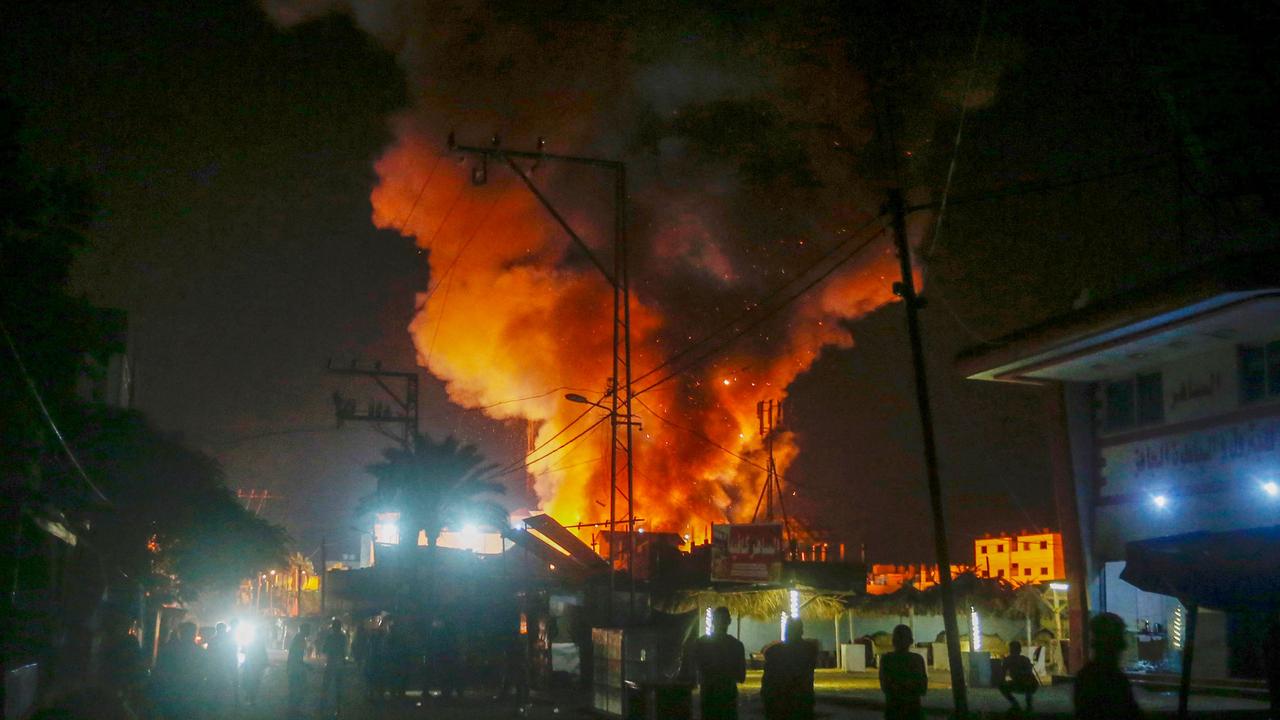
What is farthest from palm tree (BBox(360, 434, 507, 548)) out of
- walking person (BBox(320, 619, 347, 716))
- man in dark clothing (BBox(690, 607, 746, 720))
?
man in dark clothing (BBox(690, 607, 746, 720))

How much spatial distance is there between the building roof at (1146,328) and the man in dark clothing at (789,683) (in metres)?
11.0

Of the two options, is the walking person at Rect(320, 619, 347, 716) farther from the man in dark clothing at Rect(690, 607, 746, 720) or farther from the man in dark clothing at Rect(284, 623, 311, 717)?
the man in dark clothing at Rect(690, 607, 746, 720)

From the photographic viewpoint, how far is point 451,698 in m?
27.0

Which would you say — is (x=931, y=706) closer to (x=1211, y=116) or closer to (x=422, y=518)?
(x=1211, y=116)

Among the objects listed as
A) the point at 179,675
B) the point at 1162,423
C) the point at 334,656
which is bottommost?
the point at 334,656

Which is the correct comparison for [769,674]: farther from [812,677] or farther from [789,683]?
[812,677]

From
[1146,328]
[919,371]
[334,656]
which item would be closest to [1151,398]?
[1146,328]

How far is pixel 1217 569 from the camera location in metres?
10.8

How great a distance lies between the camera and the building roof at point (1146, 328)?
1739cm

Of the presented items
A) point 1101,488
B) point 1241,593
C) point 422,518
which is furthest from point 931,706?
point 422,518

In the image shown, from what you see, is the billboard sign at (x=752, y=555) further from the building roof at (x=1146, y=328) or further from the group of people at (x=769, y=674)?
the group of people at (x=769, y=674)

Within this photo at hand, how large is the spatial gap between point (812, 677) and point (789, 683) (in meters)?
0.29

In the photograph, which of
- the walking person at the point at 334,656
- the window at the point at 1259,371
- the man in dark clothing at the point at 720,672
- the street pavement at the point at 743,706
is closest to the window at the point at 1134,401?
the window at the point at 1259,371

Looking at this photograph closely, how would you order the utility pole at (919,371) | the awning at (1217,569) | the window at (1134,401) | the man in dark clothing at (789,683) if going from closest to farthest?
the man in dark clothing at (789,683) < the awning at (1217,569) < the utility pole at (919,371) < the window at (1134,401)
